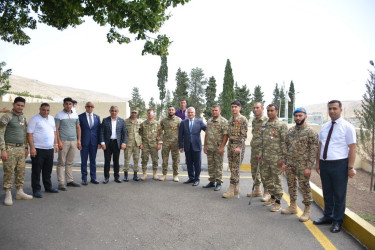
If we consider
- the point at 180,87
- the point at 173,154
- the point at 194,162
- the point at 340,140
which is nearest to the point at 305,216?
the point at 340,140

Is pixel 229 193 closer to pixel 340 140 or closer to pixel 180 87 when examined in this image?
pixel 340 140

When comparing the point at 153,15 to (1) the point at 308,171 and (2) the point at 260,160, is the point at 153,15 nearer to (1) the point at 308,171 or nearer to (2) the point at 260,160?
(2) the point at 260,160

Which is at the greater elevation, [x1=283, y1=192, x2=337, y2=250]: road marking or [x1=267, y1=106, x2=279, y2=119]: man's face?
[x1=267, y1=106, x2=279, y2=119]: man's face

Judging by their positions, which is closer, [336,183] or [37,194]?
[336,183]

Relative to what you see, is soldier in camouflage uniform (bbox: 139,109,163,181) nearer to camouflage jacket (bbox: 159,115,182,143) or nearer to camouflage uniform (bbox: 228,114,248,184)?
camouflage jacket (bbox: 159,115,182,143)

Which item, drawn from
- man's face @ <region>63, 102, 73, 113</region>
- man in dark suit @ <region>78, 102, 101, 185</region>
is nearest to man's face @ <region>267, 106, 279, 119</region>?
man in dark suit @ <region>78, 102, 101, 185</region>

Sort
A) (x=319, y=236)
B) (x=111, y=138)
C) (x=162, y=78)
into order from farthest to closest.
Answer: (x=162, y=78)
(x=111, y=138)
(x=319, y=236)

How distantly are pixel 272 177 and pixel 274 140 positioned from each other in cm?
72

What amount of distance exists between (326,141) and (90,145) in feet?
17.5

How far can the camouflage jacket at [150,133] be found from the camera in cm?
670

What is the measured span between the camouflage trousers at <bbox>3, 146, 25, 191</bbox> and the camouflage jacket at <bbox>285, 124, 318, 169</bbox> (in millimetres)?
5188

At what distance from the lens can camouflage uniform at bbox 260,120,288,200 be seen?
4594 millimetres

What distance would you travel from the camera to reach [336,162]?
12.4ft

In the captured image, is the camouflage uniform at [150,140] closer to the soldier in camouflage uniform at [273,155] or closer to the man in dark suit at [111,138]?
the man in dark suit at [111,138]
